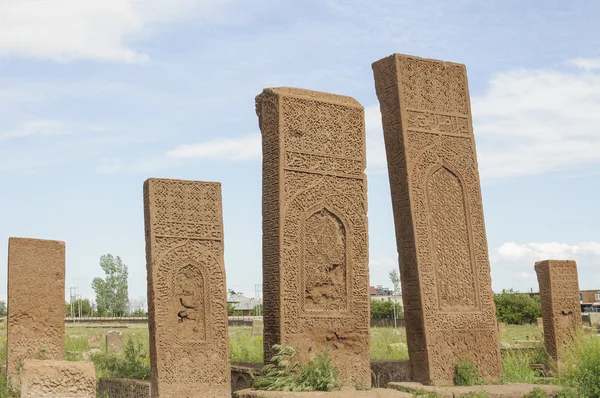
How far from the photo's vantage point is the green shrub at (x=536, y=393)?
27.6ft

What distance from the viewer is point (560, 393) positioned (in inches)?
344

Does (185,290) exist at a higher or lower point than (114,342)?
higher

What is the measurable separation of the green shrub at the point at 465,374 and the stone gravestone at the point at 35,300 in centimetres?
575

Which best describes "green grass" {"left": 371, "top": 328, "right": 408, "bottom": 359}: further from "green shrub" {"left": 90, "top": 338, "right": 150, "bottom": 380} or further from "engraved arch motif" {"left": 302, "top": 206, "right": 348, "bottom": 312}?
"engraved arch motif" {"left": 302, "top": 206, "right": 348, "bottom": 312}

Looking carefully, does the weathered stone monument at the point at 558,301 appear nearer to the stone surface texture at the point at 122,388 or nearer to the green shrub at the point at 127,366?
the green shrub at the point at 127,366

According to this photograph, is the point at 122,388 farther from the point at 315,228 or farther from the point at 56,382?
the point at 56,382

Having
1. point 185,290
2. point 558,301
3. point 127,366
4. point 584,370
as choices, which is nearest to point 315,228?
point 185,290

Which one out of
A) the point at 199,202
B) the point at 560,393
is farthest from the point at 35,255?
the point at 560,393

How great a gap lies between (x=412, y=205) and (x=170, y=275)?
273 centimetres

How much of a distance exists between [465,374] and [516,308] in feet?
105

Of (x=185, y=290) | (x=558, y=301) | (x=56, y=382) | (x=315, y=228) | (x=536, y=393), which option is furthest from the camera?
(x=558, y=301)

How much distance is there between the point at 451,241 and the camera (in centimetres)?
923

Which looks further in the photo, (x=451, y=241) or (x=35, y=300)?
(x=35, y=300)

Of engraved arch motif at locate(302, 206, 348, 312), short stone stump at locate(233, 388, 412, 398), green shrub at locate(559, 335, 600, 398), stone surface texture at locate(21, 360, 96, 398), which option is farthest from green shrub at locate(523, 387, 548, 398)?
stone surface texture at locate(21, 360, 96, 398)
